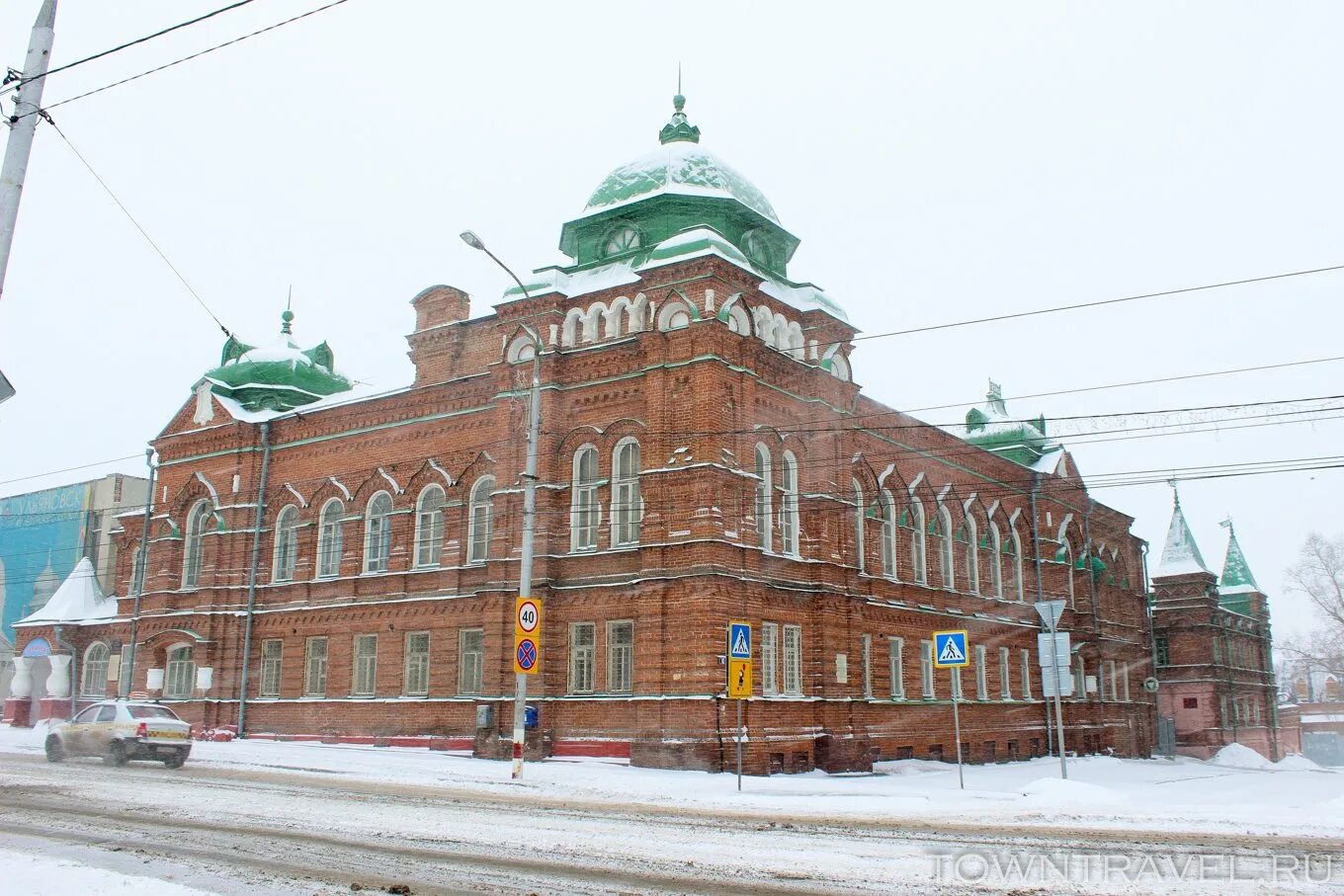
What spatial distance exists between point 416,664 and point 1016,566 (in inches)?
834

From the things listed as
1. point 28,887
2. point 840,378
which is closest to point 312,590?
point 840,378

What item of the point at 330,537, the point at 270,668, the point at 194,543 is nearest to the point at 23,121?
the point at 330,537

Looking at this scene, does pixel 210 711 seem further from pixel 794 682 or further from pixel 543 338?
pixel 794 682

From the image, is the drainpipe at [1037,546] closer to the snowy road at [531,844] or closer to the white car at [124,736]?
the snowy road at [531,844]

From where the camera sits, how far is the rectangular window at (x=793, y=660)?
2564 cm

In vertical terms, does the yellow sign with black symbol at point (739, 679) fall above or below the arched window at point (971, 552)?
below

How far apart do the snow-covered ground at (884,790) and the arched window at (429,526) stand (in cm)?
498

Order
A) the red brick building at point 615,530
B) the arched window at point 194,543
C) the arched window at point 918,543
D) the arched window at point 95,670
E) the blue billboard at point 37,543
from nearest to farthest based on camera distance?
the red brick building at point 615,530 → the arched window at point 918,543 → the arched window at point 194,543 → the arched window at point 95,670 → the blue billboard at point 37,543

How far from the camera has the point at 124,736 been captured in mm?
21828

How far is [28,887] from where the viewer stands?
8578 mm

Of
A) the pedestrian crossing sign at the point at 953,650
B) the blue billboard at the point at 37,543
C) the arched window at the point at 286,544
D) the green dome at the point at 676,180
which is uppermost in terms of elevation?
the green dome at the point at 676,180

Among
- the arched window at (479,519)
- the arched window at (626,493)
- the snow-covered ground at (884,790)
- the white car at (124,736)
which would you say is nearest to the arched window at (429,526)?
the arched window at (479,519)

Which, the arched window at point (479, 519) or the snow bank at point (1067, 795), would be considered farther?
the arched window at point (479, 519)

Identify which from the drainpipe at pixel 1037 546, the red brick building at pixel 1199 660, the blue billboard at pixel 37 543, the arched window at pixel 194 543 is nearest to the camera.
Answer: the arched window at pixel 194 543
